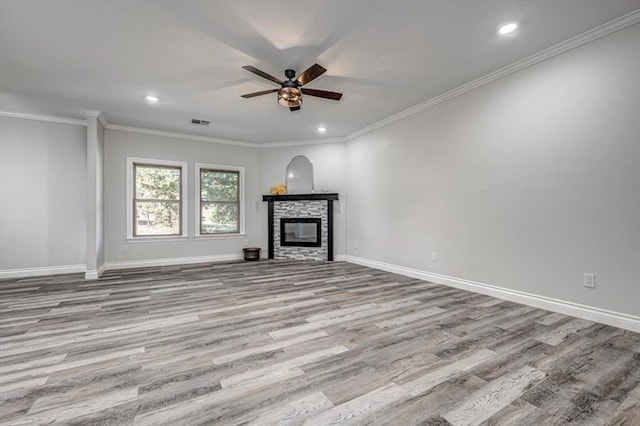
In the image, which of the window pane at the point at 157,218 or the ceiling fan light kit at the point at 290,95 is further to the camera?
→ the window pane at the point at 157,218

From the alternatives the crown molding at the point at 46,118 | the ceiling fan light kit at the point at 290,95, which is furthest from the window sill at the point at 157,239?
the ceiling fan light kit at the point at 290,95

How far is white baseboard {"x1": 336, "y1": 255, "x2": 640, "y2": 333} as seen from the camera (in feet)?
8.45

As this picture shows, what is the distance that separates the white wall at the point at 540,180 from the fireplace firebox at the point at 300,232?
218cm

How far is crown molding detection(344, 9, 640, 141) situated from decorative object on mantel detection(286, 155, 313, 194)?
97.2 inches

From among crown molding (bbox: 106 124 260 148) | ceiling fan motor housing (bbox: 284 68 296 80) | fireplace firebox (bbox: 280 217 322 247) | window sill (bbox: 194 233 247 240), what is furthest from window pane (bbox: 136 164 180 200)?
ceiling fan motor housing (bbox: 284 68 296 80)

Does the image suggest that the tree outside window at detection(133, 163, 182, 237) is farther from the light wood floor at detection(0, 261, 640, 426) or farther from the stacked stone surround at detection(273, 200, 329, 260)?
the light wood floor at detection(0, 261, 640, 426)

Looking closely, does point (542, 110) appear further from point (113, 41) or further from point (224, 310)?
point (113, 41)

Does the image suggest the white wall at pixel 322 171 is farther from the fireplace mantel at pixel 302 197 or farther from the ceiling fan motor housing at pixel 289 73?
the ceiling fan motor housing at pixel 289 73

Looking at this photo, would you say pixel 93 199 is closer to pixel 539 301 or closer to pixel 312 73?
pixel 312 73

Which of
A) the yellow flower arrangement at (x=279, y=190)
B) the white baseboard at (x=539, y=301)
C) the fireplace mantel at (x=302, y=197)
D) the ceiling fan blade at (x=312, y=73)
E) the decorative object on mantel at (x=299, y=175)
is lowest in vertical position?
the white baseboard at (x=539, y=301)

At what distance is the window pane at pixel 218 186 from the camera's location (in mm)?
6310

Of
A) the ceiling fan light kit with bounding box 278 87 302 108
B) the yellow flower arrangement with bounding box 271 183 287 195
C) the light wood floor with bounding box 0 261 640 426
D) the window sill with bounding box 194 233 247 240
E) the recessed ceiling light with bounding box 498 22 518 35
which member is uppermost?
the recessed ceiling light with bounding box 498 22 518 35

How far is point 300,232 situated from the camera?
6.62 m

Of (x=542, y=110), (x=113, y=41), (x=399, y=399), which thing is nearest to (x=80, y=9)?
(x=113, y=41)
